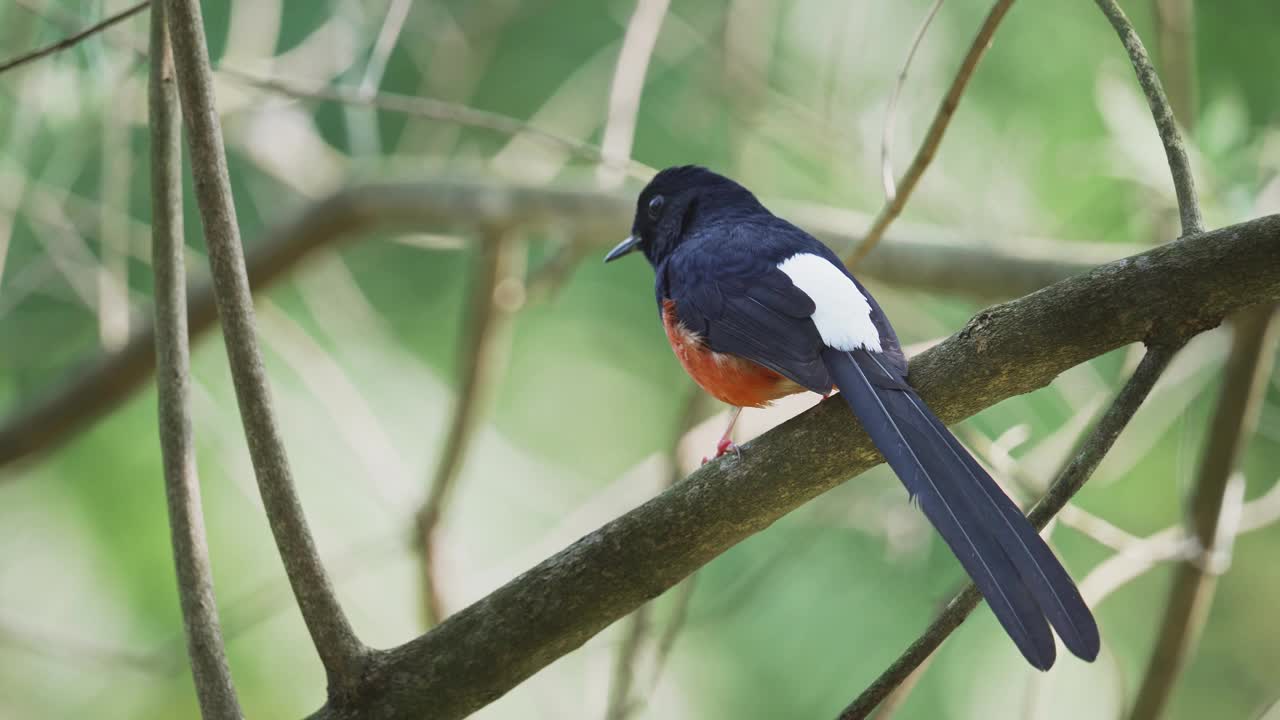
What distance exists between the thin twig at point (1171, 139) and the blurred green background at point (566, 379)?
6.19ft

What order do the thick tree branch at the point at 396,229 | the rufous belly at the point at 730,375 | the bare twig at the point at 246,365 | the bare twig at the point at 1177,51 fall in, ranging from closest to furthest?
the bare twig at the point at 246,365, the rufous belly at the point at 730,375, the bare twig at the point at 1177,51, the thick tree branch at the point at 396,229

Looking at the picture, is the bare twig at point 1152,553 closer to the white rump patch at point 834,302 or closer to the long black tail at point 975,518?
the white rump patch at point 834,302

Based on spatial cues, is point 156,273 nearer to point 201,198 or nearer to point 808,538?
point 201,198

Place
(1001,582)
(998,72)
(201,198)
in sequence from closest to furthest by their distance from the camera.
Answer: (1001,582)
(201,198)
(998,72)

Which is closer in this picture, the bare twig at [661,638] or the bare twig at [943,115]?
the bare twig at [943,115]

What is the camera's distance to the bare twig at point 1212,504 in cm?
285

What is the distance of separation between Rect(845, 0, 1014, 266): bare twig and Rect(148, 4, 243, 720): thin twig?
4.70 feet

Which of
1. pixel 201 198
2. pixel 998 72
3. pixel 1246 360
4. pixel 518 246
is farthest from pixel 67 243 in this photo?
pixel 1246 360

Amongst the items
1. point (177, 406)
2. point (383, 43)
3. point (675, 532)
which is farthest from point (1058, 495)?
point (383, 43)

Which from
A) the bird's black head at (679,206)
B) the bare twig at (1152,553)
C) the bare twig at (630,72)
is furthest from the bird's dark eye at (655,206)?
the bare twig at (1152,553)

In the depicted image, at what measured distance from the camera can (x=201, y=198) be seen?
6.42 feet

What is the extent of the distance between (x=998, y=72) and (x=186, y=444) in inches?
172

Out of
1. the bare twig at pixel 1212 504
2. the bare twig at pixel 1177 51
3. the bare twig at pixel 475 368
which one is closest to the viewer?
the bare twig at pixel 1212 504

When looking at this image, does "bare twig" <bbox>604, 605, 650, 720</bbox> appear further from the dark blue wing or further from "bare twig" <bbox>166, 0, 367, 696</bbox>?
"bare twig" <bbox>166, 0, 367, 696</bbox>
